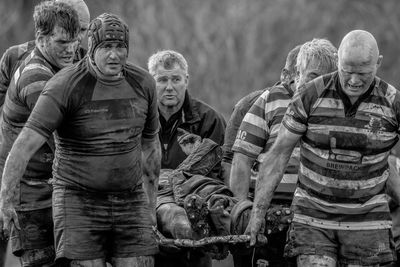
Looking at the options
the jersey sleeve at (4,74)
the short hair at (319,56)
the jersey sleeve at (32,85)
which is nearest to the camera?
the jersey sleeve at (32,85)

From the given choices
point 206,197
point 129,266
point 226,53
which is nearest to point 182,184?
point 206,197

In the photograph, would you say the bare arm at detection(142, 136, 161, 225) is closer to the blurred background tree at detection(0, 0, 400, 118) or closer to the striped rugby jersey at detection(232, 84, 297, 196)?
the striped rugby jersey at detection(232, 84, 297, 196)

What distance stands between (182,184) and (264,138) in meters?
0.64

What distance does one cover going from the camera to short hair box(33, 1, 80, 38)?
1032cm

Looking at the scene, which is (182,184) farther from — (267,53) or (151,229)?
(267,53)

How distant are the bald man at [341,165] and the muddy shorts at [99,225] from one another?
2.37ft

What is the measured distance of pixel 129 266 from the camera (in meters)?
9.69

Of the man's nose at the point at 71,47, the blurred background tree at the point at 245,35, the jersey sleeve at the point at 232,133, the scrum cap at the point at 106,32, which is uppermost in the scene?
the scrum cap at the point at 106,32

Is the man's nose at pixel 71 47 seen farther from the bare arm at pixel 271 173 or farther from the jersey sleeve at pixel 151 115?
the bare arm at pixel 271 173

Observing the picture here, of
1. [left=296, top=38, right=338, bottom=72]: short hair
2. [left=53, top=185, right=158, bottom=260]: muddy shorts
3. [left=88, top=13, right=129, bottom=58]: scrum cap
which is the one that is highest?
[left=88, top=13, right=129, bottom=58]: scrum cap

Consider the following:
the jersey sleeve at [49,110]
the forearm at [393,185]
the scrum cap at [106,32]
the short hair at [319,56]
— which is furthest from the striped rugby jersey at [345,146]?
the jersey sleeve at [49,110]

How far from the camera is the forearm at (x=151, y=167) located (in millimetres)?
10227

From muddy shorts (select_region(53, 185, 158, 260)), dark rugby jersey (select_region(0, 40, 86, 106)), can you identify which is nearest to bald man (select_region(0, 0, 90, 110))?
dark rugby jersey (select_region(0, 40, 86, 106))

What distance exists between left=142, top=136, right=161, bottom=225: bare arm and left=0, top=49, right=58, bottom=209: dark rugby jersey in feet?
2.12
